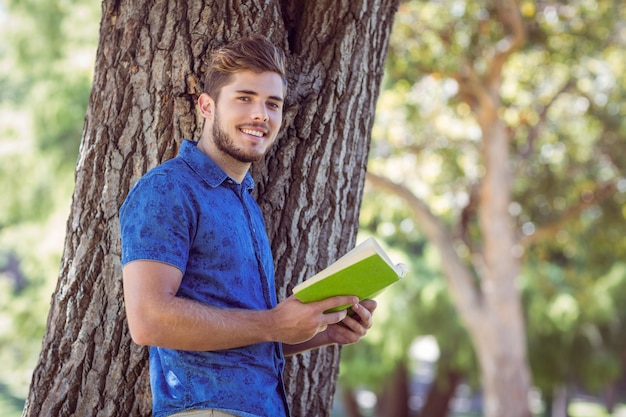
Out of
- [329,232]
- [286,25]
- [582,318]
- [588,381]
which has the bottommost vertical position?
[588,381]

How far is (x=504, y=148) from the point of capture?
1005 cm

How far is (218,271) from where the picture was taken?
197 cm

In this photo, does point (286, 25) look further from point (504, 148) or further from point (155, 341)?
point (504, 148)

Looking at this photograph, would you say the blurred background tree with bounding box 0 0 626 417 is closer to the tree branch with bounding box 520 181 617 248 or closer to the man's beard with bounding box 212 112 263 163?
the tree branch with bounding box 520 181 617 248

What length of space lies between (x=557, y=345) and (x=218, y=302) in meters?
12.2

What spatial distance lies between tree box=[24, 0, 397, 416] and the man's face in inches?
22.2

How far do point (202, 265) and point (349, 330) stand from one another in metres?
0.52

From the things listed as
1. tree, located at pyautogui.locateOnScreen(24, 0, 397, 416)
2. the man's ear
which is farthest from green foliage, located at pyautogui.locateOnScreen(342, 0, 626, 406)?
the man's ear

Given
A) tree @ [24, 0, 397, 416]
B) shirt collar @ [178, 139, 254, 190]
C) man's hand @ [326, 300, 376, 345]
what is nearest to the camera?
shirt collar @ [178, 139, 254, 190]

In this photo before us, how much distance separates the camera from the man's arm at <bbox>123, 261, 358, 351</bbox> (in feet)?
5.90

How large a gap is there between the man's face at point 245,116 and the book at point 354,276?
399mm

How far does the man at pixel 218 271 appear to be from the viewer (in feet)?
5.98

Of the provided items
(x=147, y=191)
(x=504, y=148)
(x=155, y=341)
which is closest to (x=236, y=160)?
(x=147, y=191)

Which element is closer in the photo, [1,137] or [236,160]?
[236,160]
